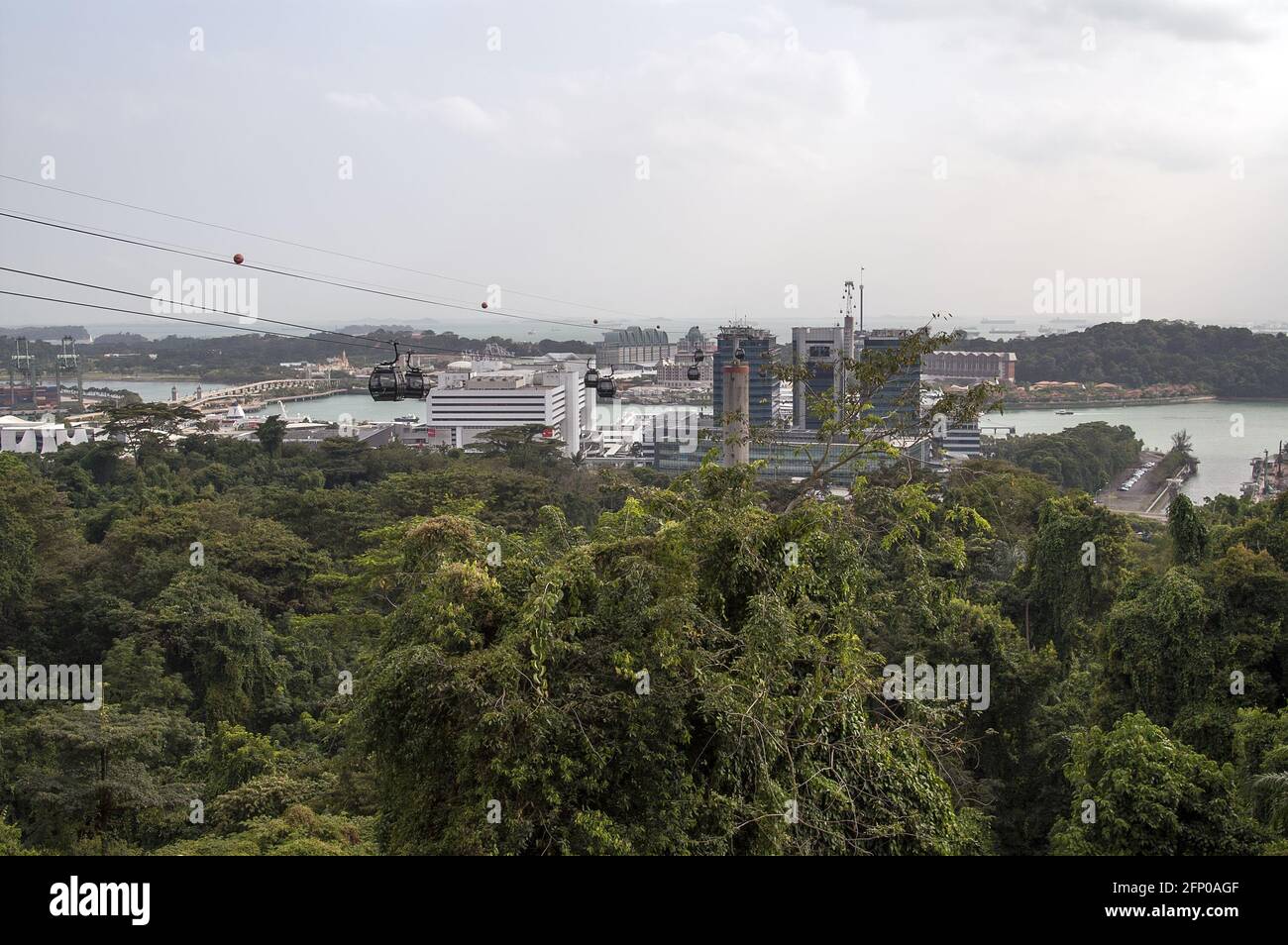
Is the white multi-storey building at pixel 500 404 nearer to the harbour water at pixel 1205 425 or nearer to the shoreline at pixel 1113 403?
the harbour water at pixel 1205 425

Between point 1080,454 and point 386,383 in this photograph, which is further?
point 1080,454

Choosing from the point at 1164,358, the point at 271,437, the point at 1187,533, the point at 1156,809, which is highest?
the point at 1164,358

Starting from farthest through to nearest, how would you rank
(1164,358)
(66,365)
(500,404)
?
1. (66,365)
2. (500,404)
3. (1164,358)

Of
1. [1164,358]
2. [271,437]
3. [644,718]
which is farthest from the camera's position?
[1164,358]

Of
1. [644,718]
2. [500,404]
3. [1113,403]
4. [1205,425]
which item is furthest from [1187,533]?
[500,404]

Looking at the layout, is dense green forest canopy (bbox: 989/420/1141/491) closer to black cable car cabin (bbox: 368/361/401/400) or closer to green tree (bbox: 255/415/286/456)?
green tree (bbox: 255/415/286/456)

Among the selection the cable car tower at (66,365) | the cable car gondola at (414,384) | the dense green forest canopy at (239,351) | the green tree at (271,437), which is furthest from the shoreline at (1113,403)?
the cable car tower at (66,365)

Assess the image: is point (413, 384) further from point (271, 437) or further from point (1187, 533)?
point (271, 437)
